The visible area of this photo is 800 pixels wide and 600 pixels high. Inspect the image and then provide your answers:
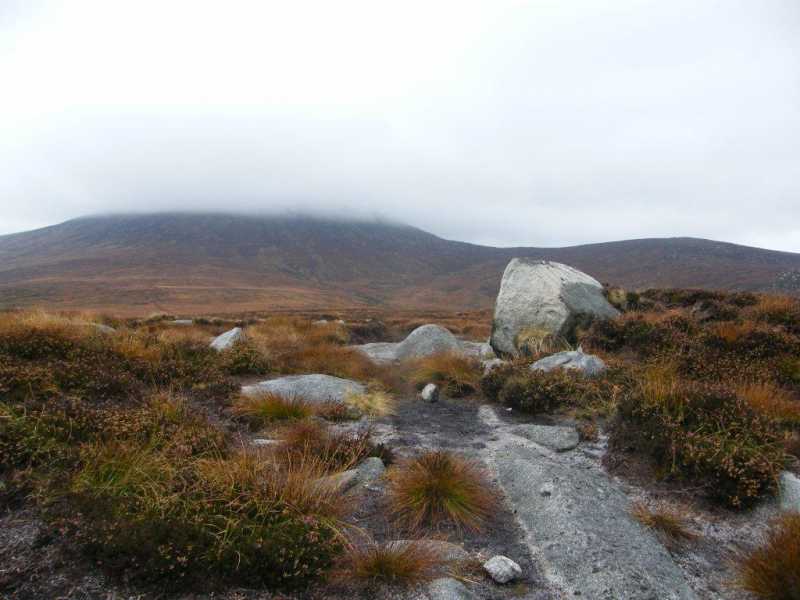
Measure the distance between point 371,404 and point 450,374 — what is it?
119 inches

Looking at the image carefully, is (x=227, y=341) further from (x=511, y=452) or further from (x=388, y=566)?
(x=388, y=566)

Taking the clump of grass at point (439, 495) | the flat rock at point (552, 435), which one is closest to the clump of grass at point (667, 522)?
the clump of grass at point (439, 495)

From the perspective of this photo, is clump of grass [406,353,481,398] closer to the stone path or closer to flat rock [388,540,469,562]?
the stone path

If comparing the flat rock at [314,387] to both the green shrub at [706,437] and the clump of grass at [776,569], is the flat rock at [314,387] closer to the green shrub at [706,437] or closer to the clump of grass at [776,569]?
the green shrub at [706,437]

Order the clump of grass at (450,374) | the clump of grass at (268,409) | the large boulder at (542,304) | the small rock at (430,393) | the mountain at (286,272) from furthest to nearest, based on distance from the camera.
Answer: the mountain at (286,272) < the large boulder at (542,304) < the clump of grass at (450,374) < the small rock at (430,393) < the clump of grass at (268,409)

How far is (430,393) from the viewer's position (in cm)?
1066

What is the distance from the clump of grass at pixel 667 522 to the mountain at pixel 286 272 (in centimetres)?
6527

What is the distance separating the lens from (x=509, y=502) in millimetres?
5488

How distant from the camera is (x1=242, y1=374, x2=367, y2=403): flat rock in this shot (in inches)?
375

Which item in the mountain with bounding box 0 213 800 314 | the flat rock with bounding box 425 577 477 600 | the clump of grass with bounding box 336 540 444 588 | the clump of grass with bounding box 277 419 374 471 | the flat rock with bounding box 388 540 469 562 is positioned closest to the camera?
the flat rock with bounding box 425 577 477 600

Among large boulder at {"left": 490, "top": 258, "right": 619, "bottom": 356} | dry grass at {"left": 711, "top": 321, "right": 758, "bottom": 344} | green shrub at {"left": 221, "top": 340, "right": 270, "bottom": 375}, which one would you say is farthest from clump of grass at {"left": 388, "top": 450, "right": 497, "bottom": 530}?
→ large boulder at {"left": 490, "top": 258, "right": 619, "bottom": 356}

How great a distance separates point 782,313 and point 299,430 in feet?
38.2

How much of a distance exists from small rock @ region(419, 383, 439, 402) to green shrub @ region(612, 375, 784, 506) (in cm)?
444

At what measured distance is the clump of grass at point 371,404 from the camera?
9.08m
